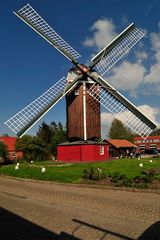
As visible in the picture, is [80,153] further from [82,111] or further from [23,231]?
[23,231]

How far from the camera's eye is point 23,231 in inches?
388

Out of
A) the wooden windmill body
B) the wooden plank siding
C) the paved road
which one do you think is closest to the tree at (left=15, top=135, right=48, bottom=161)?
the wooden plank siding

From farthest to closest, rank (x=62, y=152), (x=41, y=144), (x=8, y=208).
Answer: (x=41, y=144) → (x=62, y=152) → (x=8, y=208)

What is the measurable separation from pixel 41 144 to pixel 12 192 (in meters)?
34.2

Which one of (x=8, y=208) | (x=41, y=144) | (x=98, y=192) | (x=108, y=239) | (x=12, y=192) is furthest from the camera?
(x=41, y=144)

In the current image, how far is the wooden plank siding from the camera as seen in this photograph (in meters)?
35.4

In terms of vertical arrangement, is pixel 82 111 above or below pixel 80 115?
above

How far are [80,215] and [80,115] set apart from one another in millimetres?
23716

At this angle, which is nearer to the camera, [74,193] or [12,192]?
[74,193]

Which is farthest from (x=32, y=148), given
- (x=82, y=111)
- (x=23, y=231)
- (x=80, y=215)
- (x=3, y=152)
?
(x=23, y=231)

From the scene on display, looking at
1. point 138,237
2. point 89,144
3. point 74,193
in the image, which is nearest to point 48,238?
point 138,237

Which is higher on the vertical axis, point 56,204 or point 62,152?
point 62,152

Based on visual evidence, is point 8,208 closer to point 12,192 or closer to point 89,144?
point 12,192

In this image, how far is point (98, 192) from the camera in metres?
17.2
